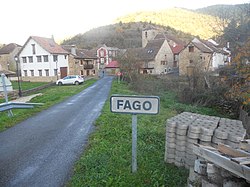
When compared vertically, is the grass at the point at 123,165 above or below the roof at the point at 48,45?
below

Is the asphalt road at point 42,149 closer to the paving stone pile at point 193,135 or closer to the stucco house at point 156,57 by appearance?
the paving stone pile at point 193,135

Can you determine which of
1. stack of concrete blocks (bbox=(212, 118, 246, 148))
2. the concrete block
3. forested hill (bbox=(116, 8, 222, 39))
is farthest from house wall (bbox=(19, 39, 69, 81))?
forested hill (bbox=(116, 8, 222, 39))

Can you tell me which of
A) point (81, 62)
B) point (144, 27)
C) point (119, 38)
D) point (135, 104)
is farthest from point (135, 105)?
point (144, 27)

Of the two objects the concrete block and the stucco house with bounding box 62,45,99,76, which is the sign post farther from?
the stucco house with bounding box 62,45,99,76

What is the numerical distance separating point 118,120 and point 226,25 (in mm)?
16538

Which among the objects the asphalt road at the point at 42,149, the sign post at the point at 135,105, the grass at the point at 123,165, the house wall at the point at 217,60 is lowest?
the asphalt road at the point at 42,149

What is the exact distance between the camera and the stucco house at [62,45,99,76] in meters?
48.2

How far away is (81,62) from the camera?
51.5 meters

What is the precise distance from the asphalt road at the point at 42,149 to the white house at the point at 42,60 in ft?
114

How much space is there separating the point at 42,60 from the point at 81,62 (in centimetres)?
955

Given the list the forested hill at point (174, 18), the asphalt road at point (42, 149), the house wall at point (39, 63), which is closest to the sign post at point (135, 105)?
the asphalt road at point (42, 149)

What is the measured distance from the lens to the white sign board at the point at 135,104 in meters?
4.47

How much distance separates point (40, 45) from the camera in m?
43.5

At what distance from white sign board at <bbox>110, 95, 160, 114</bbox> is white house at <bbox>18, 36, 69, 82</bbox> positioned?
41.2 m
